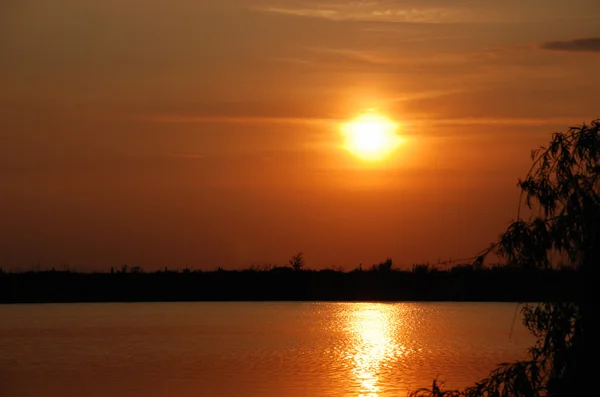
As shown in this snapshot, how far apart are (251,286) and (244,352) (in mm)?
56379

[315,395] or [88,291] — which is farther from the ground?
[88,291]

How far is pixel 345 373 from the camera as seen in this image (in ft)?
136

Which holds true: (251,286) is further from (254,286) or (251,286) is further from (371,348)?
(371,348)

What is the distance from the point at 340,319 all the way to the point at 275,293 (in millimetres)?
24954

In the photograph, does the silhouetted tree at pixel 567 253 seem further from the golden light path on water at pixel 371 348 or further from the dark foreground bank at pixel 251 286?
the dark foreground bank at pixel 251 286

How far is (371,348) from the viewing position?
2140 inches

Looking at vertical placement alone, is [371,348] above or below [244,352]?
above

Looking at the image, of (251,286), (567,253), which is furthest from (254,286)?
(567,253)

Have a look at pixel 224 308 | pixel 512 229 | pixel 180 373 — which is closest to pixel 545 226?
pixel 512 229

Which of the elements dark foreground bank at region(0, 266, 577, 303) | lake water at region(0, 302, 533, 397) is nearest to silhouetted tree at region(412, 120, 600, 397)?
lake water at region(0, 302, 533, 397)

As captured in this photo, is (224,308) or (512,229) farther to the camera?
(224,308)

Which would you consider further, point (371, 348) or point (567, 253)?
point (371, 348)

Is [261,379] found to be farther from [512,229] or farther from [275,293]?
[275,293]

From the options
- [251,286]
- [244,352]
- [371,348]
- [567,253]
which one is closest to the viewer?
[567,253]
